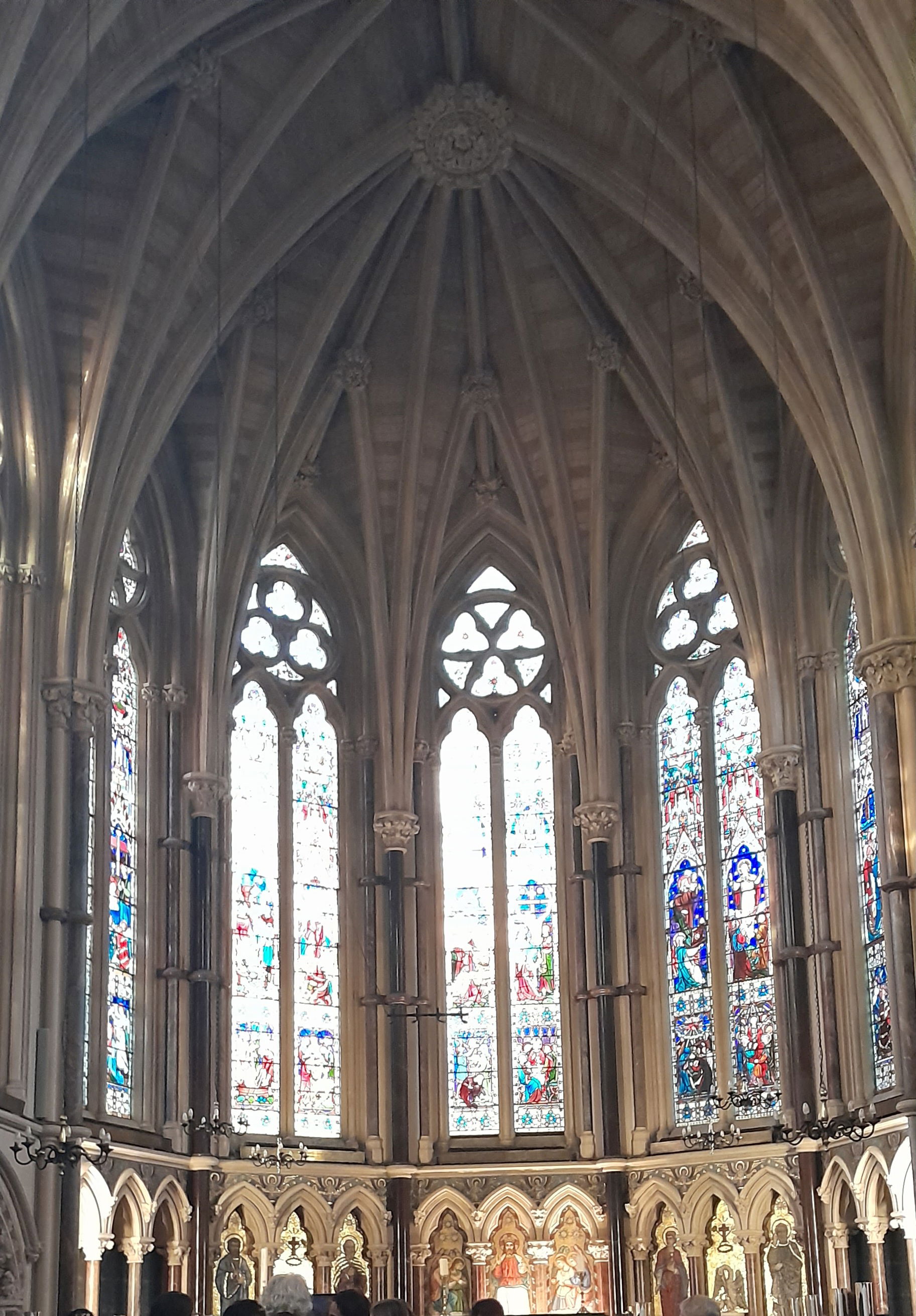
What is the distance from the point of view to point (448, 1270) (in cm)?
2630

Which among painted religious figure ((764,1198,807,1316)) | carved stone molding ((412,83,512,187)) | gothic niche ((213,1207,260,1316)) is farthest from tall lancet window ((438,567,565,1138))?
carved stone molding ((412,83,512,187))

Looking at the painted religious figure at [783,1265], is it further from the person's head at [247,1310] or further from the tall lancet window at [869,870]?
the person's head at [247,1310]

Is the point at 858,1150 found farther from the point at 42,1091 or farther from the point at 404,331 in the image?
the point at 404,331

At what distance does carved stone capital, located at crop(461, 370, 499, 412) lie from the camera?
2820cm

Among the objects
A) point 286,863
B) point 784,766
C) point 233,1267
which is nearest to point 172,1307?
point 233,1267

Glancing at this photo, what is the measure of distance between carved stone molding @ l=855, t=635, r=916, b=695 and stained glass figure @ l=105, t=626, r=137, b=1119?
9325 millimetres

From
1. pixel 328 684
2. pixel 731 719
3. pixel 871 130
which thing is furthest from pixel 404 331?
pixel 871 130

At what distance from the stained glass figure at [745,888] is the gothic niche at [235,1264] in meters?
6.47

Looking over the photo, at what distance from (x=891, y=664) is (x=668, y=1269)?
8540mm

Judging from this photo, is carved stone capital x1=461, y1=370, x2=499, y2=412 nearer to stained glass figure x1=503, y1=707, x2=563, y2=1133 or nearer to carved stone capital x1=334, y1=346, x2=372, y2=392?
carved stone capital x1=334, y1=346, x2=372, y2=392

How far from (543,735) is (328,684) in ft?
10.3

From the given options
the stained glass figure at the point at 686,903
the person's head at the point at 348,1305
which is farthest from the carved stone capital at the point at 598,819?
the person's head at the point at 348,1305

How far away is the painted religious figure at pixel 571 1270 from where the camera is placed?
2603 cm

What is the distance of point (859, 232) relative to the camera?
910 inches
